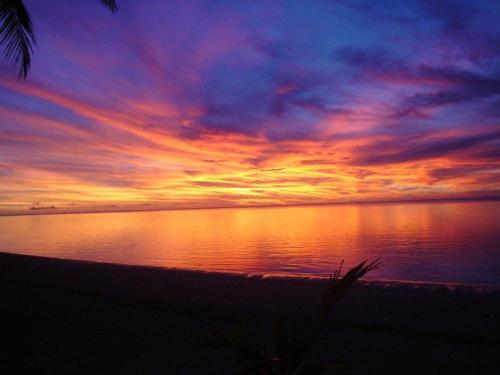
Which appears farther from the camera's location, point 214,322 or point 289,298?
point 289,298

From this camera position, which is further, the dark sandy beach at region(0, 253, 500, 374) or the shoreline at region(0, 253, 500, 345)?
the shoreline at region(0, 253, 500, 345)

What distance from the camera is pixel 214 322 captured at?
790 cm

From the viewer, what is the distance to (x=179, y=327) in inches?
299

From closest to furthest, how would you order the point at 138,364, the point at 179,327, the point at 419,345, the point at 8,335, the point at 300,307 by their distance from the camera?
1. the point at 138,364
2. the point at 419,345
3. the point at 8,335
4. the point at 179,327
5. the point at 300,307

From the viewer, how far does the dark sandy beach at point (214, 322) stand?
5680 mm

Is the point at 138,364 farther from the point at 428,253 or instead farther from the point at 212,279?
the point at 428,253

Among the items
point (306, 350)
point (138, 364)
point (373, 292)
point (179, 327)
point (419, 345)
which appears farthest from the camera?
point (373, 292)

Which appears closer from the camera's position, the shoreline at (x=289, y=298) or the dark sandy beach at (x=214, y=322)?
the dark sandy beach at (x=214, y=322)

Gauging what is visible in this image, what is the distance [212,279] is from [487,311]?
8.24 meters

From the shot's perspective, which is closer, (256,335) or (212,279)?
(256,335)

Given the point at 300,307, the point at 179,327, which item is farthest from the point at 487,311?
the point at 179,327

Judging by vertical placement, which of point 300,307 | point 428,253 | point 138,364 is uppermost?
point 428,253

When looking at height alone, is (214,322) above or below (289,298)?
below

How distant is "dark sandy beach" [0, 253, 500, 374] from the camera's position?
5680mm
